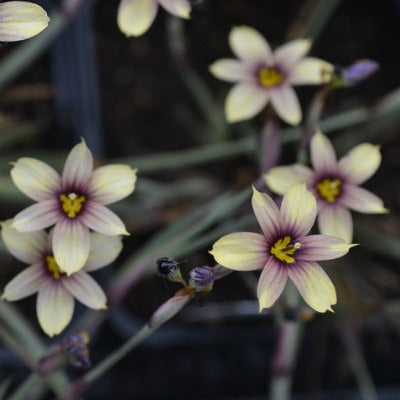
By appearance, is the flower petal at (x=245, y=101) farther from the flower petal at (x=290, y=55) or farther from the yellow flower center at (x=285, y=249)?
the yellow flower center at (x=285, y=249)

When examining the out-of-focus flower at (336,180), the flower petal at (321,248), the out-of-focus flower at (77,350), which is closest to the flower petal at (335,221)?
the out-of-focus flower at (336,180)

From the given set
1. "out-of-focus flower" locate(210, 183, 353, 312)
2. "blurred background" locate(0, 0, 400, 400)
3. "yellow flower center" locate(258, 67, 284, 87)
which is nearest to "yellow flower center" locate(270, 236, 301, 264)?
"out-of-focus flower" locate(210, 183, 353, 312)

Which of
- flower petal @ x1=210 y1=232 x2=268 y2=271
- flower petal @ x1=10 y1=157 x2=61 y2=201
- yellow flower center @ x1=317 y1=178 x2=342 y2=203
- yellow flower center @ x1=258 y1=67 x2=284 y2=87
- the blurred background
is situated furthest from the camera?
the blurred background

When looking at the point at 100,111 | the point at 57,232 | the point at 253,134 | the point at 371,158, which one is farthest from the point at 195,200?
the point at 57,232

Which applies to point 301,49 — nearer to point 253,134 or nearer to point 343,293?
point 253,134

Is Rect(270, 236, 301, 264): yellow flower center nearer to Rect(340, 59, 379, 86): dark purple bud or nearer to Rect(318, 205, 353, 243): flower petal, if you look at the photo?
Rect(318, 205, 353, 243): flower petal

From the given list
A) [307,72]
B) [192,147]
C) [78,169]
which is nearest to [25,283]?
[78,169]
